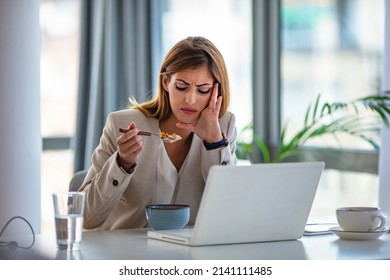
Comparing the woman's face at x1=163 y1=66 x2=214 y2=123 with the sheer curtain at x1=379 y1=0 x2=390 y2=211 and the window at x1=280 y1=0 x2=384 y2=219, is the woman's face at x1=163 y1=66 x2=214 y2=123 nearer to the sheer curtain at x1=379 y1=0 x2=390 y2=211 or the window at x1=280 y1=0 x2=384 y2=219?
the sheer curtain at x1=379 y1=0 x2=390 y2=211

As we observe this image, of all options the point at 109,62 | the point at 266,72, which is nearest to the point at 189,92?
the point at 266,72

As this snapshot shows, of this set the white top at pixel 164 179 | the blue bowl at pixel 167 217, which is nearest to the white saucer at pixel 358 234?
the blue bowl at pixel 167 217

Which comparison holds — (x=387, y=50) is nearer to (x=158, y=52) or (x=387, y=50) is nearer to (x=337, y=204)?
(x=337, y=204)

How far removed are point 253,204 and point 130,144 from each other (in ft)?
1.82

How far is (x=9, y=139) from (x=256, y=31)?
1963mm

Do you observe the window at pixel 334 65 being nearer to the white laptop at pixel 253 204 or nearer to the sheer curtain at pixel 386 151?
the sheer curtain at pixel 386 151

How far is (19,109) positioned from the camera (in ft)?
11.6

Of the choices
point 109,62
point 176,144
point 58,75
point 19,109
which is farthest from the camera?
point 58,75

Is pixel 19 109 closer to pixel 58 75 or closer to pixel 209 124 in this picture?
pixel 209 124

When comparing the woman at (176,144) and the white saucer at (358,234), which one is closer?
the white saucer at (358,234)

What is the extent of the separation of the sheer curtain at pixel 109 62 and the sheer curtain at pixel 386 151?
6.19ft

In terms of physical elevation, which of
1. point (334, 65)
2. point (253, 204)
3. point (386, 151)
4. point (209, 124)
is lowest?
point (386, 151)

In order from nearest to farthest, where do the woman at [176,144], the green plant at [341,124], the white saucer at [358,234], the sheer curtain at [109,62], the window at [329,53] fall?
the white saucer at [358,234], the woman at [176,144], the green plant at [341,124], the window at [329,53], the sheer curtain at [109,62]

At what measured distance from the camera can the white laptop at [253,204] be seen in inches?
73.2
